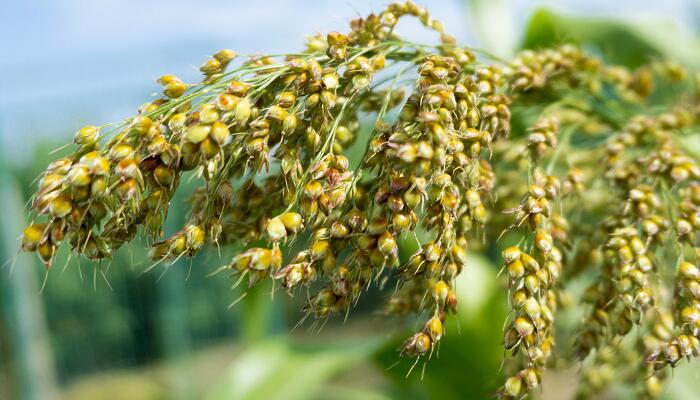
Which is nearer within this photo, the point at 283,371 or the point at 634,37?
the point at 634,37

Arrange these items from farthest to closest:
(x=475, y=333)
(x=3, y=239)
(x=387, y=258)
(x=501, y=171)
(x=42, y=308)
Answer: (x=42, y=308) < (x=3, y=239) < (x=475, y=333) < (x=501, y=171) < (x=387, y=258)

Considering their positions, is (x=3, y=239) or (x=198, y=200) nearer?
(x=198, y=200)

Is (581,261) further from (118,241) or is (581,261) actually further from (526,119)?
(118,241)

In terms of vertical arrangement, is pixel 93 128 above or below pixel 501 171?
above

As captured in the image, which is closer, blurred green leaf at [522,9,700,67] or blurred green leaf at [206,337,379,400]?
blurred green leaf at [522,9,700,67]

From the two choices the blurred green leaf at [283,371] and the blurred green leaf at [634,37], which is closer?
the blurred green leaf at [634,37]

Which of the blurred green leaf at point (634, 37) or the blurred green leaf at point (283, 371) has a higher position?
the blurred green leaf at point (634, 37)

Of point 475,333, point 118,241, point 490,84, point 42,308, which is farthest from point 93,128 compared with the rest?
point 42,308

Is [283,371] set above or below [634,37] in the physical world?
below
